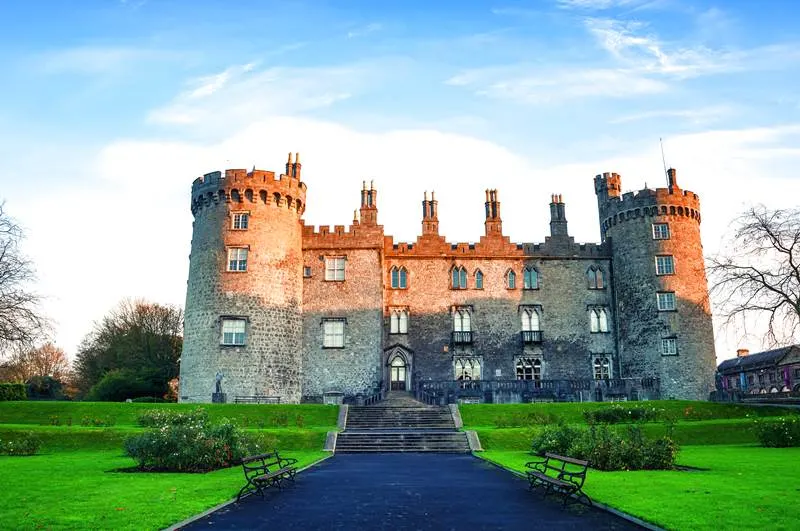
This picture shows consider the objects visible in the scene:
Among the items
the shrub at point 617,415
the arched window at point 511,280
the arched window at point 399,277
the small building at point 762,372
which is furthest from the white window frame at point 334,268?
the small building at point 762,372

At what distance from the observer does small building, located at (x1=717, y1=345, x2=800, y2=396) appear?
67.8 m

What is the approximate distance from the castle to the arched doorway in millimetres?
71

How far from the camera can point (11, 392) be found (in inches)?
1423

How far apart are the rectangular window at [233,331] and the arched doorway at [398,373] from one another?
1103 cm

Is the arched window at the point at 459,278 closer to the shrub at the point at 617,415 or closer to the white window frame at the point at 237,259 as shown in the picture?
the white window frame at the point at 237,259

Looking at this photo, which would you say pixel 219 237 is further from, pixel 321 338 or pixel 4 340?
pixel 4 340

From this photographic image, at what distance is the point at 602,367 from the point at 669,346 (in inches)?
190

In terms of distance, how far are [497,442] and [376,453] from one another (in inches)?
194

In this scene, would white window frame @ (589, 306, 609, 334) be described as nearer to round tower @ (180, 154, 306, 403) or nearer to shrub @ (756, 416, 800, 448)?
shrub @ (756, 416, 800, 448)

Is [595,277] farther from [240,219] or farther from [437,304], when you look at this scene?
[240,219]

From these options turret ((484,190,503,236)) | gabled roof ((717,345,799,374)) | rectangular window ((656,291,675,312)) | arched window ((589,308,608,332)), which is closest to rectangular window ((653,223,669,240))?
rectangular window ((656,291,675,312))

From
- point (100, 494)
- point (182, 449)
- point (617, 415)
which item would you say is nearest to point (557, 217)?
point (617, 415)

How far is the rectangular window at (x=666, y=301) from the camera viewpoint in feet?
139

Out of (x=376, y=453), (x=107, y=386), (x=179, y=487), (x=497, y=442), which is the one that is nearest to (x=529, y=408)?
(x=497, y=442)
